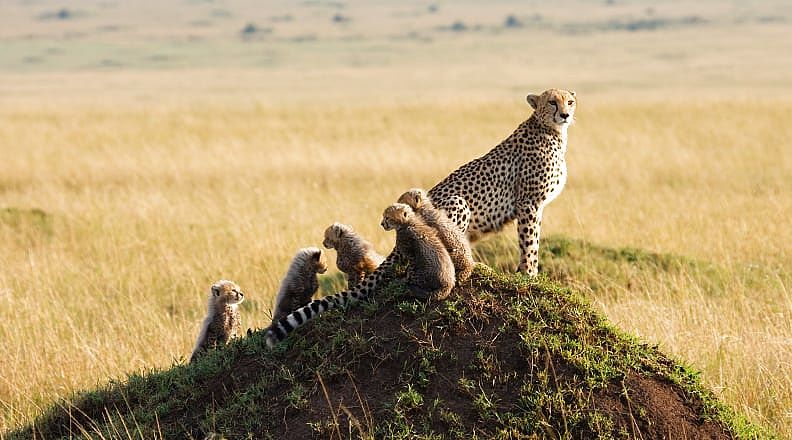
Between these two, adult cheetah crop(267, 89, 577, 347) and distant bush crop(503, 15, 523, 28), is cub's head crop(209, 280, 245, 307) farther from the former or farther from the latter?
distant bush crop(503, 15, 523, 28)

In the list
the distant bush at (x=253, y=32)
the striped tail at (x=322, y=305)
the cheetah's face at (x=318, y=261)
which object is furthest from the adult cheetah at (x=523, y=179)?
the distant bush at (x=253, y=32)

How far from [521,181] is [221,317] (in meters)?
1.92

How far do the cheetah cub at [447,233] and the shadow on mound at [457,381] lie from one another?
96 millimetres

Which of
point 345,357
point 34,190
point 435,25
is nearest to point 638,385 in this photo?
point 345,357

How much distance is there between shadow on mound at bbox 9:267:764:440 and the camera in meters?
4.49

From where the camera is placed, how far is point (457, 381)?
4578 millimetres

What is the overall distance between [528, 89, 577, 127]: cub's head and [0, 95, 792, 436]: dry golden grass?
4.68 feet

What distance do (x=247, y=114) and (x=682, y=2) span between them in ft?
341

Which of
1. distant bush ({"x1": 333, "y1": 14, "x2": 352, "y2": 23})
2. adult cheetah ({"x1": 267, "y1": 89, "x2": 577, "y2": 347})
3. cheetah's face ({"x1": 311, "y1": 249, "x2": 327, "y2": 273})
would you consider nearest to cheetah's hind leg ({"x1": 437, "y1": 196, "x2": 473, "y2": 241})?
adult cheetah ({"x1": 267, "y1": 89, "x2": 577, "y2": 347})

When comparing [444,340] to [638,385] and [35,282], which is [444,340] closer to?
[638,385]

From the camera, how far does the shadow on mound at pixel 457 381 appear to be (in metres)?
4.49

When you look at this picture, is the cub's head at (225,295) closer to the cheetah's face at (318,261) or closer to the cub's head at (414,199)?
the cheetah's face at (318,261)

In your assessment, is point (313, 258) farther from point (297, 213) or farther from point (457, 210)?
point (297, 213)

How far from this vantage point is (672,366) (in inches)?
193
